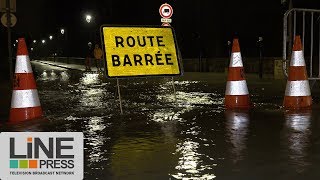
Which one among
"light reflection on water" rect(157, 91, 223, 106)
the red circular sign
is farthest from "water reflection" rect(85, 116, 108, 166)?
the red circular sign

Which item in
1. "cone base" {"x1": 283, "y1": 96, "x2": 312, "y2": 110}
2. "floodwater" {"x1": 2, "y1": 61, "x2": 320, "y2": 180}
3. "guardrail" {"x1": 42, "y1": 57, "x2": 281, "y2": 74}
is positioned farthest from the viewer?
"guardrail" {"x1": 42, "y1": 57, "x2": 281, "y2": 74}

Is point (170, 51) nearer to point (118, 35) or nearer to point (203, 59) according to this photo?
point (118, 35)

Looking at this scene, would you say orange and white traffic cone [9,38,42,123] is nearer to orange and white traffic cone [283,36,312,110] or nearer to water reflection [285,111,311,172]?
water reflection [285,111,311,172]

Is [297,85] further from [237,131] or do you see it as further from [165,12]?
[165,12]

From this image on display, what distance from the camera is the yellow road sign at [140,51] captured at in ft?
30.0

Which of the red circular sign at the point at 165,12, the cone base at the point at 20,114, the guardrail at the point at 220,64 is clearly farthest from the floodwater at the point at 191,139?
the guardrail at the point at 220,64

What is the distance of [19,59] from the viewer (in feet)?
27.1

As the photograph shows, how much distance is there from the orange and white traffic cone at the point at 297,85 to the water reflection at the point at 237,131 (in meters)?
0.84

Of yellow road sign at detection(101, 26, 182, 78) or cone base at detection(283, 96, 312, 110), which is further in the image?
yellow road sign at detection(101, 26, 182, 78)

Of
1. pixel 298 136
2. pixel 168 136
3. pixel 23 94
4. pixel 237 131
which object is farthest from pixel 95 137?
pixel 298 136

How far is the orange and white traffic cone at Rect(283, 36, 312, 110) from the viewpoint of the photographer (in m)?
8.88

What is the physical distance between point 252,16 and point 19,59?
1996cm

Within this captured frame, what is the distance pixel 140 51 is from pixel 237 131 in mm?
3069

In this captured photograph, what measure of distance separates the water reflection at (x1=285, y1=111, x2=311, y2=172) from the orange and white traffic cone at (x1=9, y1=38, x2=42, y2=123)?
3.69 metres
